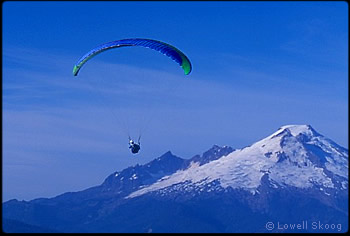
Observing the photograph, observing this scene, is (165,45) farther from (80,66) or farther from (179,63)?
(80,66)

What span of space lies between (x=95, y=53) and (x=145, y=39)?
586cm

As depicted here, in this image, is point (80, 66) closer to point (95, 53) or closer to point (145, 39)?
point (95, 53)

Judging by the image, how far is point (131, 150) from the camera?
2761 inches

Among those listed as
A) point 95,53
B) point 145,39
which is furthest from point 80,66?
point 145,39

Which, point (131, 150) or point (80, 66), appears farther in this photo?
point (80, 66)

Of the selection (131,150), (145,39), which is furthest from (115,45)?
(131,150)

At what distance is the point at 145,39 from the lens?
70250mm

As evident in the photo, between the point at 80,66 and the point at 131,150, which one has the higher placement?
the point at 80,66

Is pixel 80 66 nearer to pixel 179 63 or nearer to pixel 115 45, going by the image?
pixel 115 45

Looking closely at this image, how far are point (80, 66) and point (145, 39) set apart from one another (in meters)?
9.04

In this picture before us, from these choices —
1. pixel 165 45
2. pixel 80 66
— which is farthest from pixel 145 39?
pixel 80 66

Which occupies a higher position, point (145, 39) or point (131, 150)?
point (145, 39)

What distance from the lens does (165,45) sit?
70.3m

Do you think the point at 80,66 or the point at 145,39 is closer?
the point at 145,39
